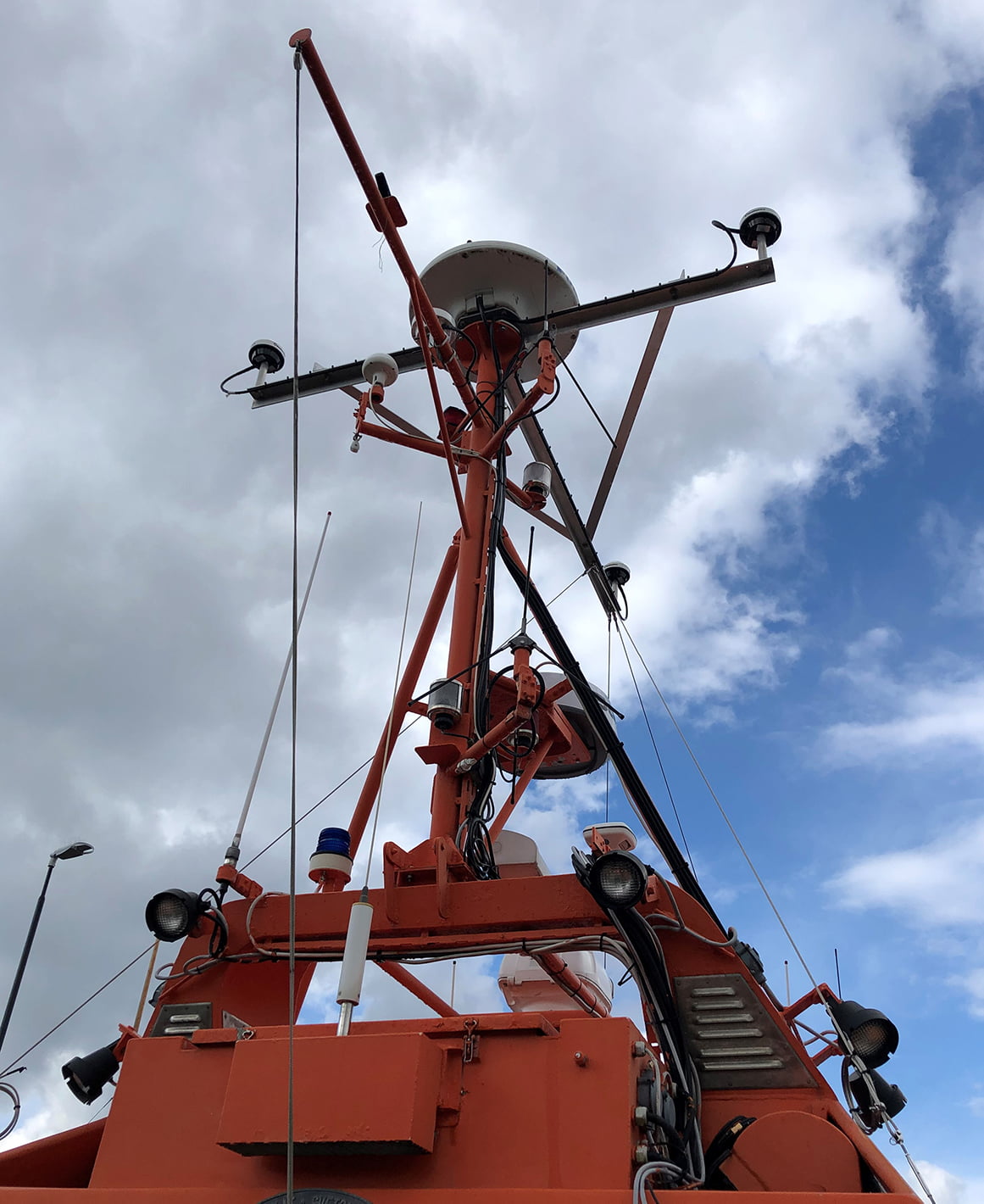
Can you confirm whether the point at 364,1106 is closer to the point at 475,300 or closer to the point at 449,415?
the point at 449,415

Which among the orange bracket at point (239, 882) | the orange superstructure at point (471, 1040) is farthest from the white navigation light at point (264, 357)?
the orange bracket at point (239, 882)

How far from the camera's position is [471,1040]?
13.5ft

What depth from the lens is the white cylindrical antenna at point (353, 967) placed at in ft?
12.4

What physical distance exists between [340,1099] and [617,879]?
1.82 m

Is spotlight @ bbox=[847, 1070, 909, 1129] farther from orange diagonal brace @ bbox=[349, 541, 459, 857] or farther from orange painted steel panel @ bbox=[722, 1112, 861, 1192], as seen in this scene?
orange diagonal brace @ bbox=[349, 541, 459, 857]

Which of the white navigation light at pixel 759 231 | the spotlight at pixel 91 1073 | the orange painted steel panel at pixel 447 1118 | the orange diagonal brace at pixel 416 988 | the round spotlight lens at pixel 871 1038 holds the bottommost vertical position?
the orange painted steel panel at pixel 447 1118

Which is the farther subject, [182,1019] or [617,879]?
[182,1019]

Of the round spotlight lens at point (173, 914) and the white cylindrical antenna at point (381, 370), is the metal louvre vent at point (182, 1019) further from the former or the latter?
the white cylindrical antenna at point (381, 370)

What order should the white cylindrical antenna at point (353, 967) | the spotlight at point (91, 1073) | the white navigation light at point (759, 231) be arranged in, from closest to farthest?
1. the white cylindrical antenna at point (353, 967)
2. the spotlight at point (91, 1073)
3. the white navigation light at point (759, 231)

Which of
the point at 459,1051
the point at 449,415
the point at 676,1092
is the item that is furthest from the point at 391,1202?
the point at 449,415

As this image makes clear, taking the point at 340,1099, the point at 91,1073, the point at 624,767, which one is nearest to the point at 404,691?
the point at 624,767

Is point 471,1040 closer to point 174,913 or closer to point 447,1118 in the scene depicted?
point 447,1118

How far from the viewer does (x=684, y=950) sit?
17.2 ft

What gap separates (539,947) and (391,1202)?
1825mm
